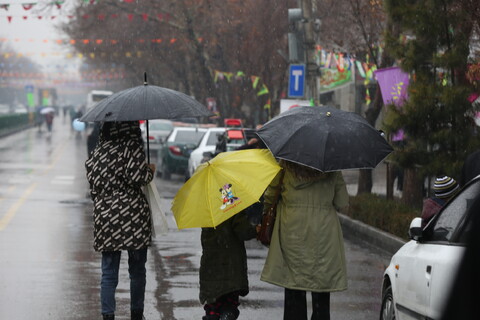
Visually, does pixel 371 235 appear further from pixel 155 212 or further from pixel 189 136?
pixel 189 136

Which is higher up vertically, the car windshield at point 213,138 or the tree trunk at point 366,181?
the car windshield at point 213,138

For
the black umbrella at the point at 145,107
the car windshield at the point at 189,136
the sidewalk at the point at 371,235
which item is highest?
the black umbrella at the point at 145,107

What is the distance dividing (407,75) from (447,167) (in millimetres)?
2042

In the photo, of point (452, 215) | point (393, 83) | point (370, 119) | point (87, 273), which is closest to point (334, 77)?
point (370, 119)

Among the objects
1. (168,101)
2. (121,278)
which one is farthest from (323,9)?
(168,101)

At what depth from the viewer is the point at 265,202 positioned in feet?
20.4

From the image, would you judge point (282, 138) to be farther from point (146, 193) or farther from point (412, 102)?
point (412, 102)

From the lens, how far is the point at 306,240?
5949 millimetres

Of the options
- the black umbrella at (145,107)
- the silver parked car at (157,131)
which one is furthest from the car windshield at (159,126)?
the black umbrella at (145,107)

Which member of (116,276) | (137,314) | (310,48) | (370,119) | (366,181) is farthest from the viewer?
(310,48)

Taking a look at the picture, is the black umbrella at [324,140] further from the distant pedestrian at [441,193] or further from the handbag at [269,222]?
the distant pedestrian at [441,193]

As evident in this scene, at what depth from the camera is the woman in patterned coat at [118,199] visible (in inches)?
268

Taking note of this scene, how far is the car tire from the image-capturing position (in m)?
6.41

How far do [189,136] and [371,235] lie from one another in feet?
48.4
